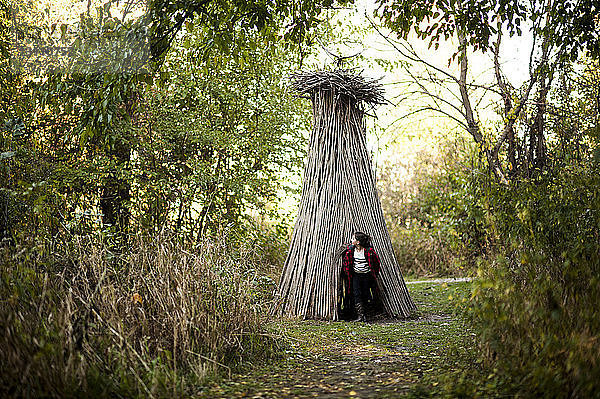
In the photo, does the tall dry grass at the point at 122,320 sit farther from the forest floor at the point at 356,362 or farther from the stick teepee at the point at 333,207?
the stick teepee at the point at 333,207

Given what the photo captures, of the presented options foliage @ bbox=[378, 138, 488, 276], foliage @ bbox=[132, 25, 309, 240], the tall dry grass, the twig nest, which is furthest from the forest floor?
foliage @ bbox=[378, 138, 488, 276]

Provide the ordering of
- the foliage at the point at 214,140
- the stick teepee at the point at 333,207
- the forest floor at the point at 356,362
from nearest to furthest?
the forest floor at the point at 356,362, the stick teepee at the point at 333,207, the foliage at the point at 214,140

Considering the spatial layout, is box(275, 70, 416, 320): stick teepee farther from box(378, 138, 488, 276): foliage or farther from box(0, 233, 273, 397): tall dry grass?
box(378, 138, 488, 276): foliage

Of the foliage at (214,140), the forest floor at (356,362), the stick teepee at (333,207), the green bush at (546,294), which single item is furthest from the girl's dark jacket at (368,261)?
the green bush at (546,294)

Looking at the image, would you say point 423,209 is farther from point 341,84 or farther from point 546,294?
point 546,294

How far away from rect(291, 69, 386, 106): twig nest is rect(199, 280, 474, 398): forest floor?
3.02 metres

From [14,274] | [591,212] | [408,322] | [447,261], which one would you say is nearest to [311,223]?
[408,322]

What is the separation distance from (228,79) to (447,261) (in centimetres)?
669

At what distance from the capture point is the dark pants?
668cm

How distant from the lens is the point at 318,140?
7.25 meters

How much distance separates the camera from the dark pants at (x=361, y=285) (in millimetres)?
6680

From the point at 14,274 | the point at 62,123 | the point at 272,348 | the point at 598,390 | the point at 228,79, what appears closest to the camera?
the point at 598,390

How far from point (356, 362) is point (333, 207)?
3.09 m

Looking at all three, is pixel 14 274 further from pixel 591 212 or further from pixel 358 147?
pixel 358 147
